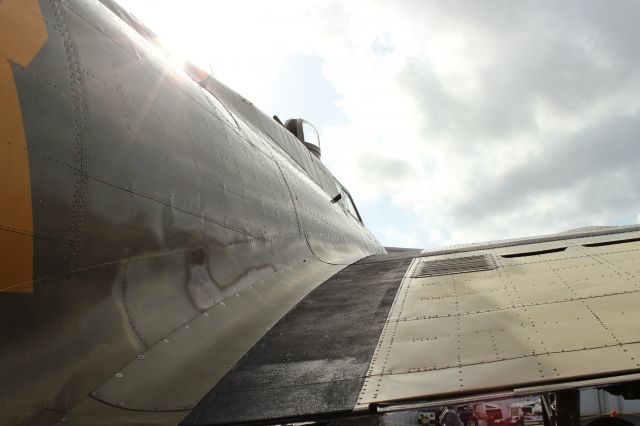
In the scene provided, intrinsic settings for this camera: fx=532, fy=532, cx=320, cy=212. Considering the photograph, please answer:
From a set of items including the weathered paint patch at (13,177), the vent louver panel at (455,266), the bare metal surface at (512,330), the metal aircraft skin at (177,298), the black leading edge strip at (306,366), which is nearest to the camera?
the weathered paint patch at (13,177)

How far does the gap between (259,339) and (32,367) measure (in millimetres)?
1835

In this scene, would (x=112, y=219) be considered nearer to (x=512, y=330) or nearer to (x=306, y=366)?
(x=306, y=366)

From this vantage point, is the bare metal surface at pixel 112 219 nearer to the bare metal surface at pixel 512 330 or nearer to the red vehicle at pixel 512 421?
the bare metal surface at pixel 512 330

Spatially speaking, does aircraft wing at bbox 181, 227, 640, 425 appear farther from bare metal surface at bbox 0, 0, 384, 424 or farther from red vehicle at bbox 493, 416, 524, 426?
red vehicle at bbox 493, 416, 524, 426

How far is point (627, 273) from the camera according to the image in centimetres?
411

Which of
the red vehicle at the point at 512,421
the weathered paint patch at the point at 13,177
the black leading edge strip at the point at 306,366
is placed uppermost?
the weathered paint patch at the point at 13,177

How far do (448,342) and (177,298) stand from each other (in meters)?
A: 1.93

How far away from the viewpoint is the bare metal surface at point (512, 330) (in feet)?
9.17

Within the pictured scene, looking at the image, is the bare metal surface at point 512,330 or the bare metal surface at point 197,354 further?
the bare metal surface at point 197,354

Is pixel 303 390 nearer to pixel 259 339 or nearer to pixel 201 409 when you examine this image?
pixel 201 409

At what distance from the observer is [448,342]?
134 inches

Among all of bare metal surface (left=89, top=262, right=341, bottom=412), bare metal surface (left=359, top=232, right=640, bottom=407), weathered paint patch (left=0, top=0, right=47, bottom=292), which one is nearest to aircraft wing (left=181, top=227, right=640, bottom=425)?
bare metal surface (left=359, top=232, right=640, bottom=407)

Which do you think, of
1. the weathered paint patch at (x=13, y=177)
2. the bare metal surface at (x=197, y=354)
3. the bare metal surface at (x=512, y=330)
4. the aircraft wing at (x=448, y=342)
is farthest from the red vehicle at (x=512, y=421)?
the weathered paint patch at (x=13, y=177)

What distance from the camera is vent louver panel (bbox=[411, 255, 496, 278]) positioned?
5383mm
